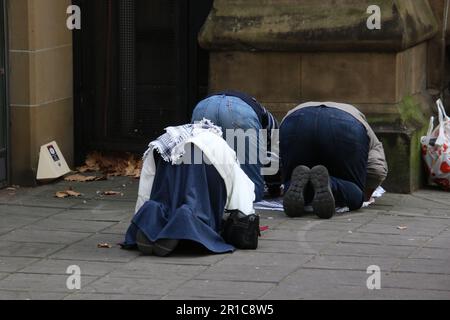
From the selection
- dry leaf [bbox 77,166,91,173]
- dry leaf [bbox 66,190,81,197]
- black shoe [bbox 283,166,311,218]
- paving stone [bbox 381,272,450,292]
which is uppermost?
black shoe [bbox 283,166,311,218]

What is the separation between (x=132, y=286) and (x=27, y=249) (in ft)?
4.36

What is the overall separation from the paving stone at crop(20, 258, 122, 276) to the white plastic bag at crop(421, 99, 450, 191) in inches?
154

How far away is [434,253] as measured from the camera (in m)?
7.46

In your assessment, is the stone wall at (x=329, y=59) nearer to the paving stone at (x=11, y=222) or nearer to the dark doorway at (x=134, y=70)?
the dark doorway at (x=134, y=70)

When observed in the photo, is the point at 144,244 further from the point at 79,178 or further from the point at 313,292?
the point at 79,178

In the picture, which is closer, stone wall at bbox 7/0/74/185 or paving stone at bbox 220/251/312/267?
paving stone at bbox 220/251/312/267

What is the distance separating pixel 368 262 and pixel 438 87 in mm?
4120

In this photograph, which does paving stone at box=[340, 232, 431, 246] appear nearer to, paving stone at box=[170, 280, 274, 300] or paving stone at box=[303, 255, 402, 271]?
paving stone at box=[303, 255, 402, 271]

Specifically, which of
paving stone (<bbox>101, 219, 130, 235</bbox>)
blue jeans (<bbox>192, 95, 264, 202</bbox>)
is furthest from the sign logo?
blue jeans (<bbox>192, 95, 264, 202</bbox>)

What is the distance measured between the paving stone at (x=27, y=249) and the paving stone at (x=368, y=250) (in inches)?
74.6

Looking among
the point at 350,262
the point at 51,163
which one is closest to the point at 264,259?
the point at 350,262

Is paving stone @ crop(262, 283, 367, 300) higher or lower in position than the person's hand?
lower

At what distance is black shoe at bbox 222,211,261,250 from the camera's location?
7.47 meters

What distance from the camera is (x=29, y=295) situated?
632cm
